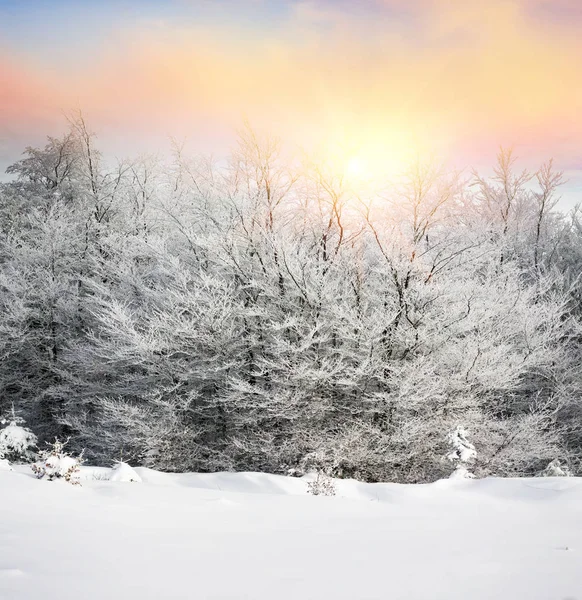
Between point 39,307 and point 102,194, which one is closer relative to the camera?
point 39,307

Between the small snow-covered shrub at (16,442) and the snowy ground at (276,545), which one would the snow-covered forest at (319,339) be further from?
the snowy ground at (276,545)

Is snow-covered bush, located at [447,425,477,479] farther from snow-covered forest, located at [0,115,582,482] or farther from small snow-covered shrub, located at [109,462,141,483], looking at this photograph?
small snow-covered shrub, located at [109,462,141,483]

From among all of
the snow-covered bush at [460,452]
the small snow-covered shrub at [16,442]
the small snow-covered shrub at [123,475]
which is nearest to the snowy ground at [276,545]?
the small snow-covered shrub at [123,475]

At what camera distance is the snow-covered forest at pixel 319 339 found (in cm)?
1145

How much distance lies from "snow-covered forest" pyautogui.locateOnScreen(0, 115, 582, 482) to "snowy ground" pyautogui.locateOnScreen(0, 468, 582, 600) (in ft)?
15.2

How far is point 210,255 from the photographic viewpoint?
1355 centimetres

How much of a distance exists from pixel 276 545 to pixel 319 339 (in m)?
7.68

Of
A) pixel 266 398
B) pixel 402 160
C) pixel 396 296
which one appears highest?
pixel 402 160

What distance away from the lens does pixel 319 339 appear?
11320 millimetres

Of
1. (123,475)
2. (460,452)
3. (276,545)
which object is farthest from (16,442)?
(276,545)

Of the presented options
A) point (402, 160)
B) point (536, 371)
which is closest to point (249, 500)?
point (402, 160)

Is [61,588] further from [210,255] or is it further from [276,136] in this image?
[276,136]

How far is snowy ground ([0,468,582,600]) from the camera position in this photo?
2840 millimetres

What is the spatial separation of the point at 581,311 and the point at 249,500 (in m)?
16.1
